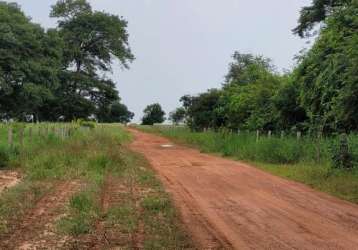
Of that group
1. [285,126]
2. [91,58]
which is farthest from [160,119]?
[285,126]

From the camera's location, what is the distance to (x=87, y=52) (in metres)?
79.8

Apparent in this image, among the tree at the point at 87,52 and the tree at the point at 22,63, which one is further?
the tree at the point at 87,52

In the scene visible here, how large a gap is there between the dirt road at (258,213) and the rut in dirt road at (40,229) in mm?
2237

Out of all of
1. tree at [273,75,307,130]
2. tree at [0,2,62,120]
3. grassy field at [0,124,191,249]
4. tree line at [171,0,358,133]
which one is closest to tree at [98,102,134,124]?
tree line at [171,0,358,133]

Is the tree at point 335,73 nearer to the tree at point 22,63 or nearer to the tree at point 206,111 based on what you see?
the tree at point 206,111

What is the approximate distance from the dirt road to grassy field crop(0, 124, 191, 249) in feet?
1.67

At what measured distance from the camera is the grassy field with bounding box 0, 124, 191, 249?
901cm

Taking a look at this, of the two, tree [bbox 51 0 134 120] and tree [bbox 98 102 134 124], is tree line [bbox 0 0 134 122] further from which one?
tree [bbox 98 102 134 124]

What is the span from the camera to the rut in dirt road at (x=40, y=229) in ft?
27.3

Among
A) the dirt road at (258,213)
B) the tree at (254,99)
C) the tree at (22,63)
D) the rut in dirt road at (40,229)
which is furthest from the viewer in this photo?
the tree at (22,63)

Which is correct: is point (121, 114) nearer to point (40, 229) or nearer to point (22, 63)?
point (22, 63)

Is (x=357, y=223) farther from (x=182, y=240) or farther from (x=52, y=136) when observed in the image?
(x=52, y=136)

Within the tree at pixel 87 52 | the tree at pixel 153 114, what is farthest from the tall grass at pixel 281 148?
the tree at pixel 153 114

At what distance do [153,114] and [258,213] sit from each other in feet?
346
